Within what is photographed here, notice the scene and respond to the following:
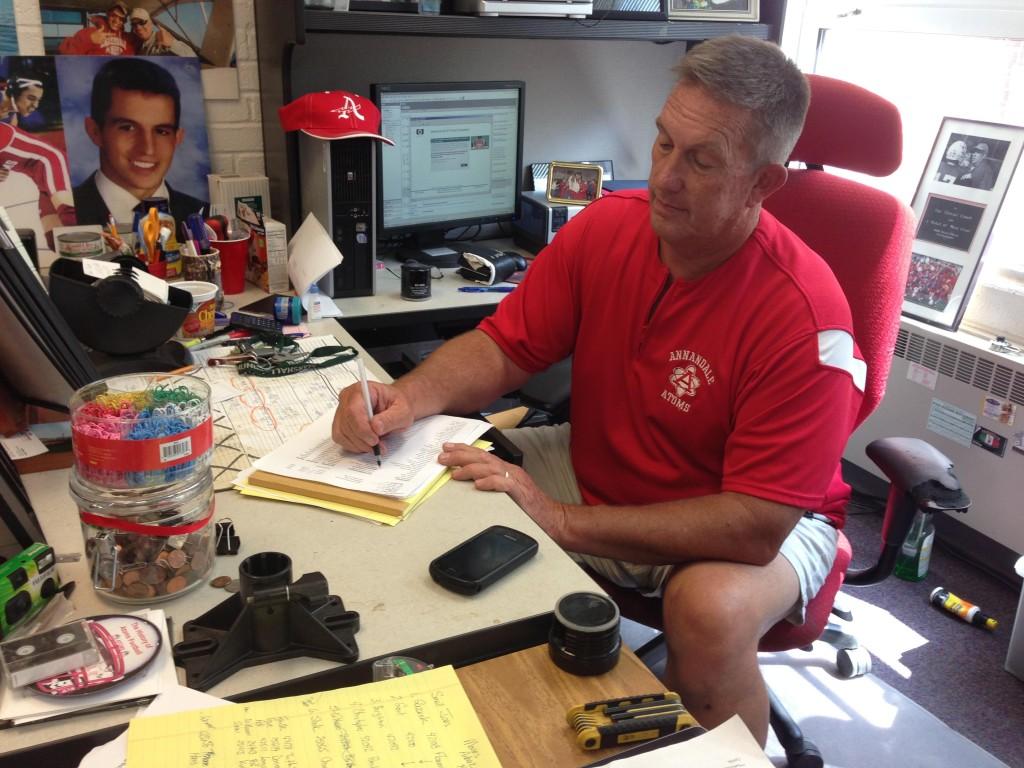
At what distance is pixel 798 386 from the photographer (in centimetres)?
139

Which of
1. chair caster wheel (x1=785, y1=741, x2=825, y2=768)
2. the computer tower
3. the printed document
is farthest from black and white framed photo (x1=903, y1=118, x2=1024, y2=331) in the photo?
the printed document

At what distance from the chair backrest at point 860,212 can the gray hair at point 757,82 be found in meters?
0.23

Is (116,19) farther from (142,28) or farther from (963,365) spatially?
(963,365)

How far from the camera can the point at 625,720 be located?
0.86 m

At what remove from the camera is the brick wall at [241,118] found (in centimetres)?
219

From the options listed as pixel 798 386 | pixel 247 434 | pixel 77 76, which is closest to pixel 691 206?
pixel 798 386

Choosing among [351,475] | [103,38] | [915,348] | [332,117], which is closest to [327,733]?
[351,475]

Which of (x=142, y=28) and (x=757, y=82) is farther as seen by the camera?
(x=142, y=28)

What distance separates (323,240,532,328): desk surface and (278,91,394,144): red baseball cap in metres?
0.38

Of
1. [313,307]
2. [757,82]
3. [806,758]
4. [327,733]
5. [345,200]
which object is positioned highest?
[757,82]

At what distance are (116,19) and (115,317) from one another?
939 millimetres

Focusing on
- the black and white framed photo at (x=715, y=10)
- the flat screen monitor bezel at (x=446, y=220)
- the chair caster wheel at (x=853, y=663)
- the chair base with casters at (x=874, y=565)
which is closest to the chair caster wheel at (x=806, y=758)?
the chair base with casters at (x=874, y=565)

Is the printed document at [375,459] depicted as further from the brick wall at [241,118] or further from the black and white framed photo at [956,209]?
the black and white framed photo at [956,209]

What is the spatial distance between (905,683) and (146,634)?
1.80 metres
